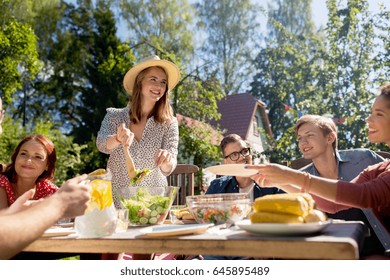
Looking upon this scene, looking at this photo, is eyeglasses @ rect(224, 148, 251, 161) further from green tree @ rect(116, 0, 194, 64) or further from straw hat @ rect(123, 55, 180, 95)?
green tree @ rect(116, 0, 194, 64)

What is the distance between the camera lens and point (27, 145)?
263cm

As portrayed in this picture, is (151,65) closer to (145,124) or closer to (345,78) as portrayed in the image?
(145,124)

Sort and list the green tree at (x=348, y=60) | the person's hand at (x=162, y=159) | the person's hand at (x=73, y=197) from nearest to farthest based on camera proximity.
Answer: the person's hand at (x=73, y=197) → the person's hand at (x=162, y=159) → the green tree at (x=348, y=60)

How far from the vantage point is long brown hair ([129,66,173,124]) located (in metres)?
3.17

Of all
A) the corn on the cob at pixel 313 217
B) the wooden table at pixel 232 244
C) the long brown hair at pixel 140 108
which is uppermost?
the long brown hair at pixel 140 108

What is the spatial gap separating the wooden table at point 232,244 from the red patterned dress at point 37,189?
1.25 metres

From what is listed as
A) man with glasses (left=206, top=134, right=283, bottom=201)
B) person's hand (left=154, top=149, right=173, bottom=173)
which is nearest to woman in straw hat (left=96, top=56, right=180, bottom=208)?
person's hand (left=154, top=149, right=173, bottom=173)

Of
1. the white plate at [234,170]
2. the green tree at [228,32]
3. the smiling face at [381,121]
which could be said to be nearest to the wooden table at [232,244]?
the white plate at [234,170]

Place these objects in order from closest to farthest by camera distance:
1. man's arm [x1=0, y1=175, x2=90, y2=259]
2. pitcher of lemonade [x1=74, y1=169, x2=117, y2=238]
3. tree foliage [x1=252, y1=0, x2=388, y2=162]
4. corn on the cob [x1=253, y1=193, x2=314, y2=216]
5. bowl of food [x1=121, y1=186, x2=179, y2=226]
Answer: man's arm [x1=0, y1=175, x2=90, y2=259] → corn on the cob [x1=253, y1=193, x2=314, y2=216] → pitcher of lemonade [x1=74, y1=169, x2=117, y2=238] → bowl of food [x1=121, y1=186, x2=179, y2=226] → tree foliage [x1=252, y1=0, x2=388, y2=162]

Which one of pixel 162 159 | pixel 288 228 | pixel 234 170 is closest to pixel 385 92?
pixel 234 170

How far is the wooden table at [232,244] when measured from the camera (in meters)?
1.07

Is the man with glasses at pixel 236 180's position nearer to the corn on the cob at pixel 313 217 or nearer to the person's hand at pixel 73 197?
the corn on the cob at pixel 313 217

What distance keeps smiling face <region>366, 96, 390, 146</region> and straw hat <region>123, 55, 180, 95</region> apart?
5.38ft

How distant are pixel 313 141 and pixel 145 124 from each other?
1186 millimetres
